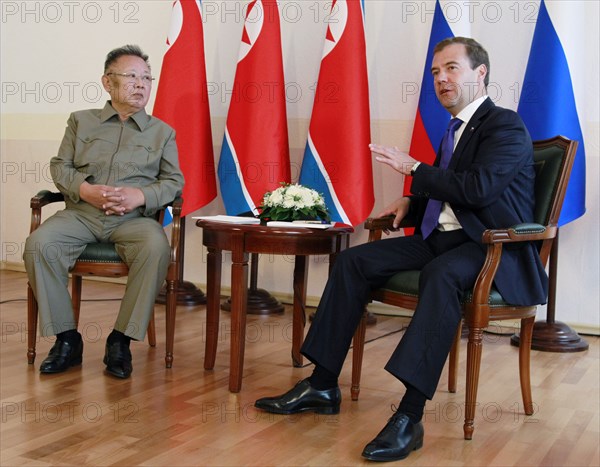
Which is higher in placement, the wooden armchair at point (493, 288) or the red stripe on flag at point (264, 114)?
the red stripe on flag at point (264, 114)

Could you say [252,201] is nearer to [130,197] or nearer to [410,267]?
[130,197]

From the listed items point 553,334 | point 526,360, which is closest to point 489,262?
point 526,360

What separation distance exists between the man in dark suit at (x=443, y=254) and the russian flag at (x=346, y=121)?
125 cm

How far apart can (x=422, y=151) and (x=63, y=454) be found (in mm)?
2460

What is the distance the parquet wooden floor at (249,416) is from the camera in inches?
91.8

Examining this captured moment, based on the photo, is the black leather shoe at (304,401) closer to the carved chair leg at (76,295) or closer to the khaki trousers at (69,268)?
the khaki trousers at (69,268)

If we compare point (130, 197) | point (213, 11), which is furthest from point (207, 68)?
point (130, 197)

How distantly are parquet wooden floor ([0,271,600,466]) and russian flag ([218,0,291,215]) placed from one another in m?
0.93

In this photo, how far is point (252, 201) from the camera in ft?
14.2

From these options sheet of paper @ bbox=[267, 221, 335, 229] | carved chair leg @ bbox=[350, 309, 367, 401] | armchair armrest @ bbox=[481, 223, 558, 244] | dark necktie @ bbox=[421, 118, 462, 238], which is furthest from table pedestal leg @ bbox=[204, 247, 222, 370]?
armchair armrest @ bbox=[481, 223, 558, 244]

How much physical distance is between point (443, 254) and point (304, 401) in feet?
2.19

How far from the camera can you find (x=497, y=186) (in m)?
2.60

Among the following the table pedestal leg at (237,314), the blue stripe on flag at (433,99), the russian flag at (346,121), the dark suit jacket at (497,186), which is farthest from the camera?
the russian flag at (346,121)

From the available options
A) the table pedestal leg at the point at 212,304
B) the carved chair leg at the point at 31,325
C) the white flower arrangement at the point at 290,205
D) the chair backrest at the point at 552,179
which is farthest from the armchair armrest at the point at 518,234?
the carved chair leg at the point at 31,325
